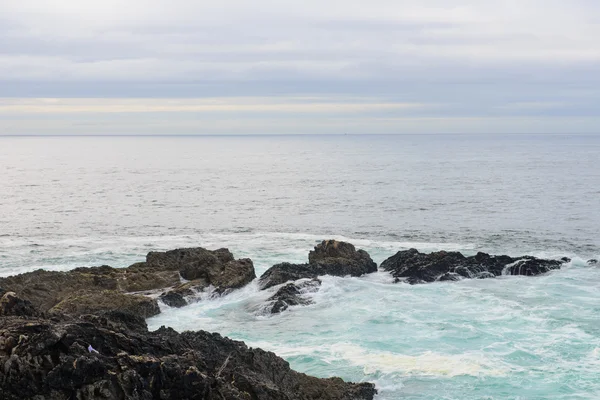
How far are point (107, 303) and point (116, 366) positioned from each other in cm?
1399

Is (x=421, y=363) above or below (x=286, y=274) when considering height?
below

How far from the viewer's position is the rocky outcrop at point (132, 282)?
28.9 metres

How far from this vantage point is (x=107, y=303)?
28.5 m

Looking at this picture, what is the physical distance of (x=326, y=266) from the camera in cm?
3609

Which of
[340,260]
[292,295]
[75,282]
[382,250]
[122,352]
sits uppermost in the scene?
[122,352]

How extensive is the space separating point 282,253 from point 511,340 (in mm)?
21230

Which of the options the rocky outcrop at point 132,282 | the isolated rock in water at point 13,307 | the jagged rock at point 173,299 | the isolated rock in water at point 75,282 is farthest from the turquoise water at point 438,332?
the isolated rock in water at point 13,307

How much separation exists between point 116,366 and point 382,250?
Answer: 33023 mm

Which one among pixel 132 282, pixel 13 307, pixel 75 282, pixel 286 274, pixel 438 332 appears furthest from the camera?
pixel 286 274

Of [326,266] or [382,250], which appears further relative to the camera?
[382,250]

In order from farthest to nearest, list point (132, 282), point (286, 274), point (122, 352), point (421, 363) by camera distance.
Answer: point (286, 274)
point (132, 282)
point (421, 363)
point (122, 352)

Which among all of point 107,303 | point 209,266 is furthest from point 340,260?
point 107,303

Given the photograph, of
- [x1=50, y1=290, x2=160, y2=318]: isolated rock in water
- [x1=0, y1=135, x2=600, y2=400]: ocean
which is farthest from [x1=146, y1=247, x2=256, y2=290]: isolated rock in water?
[x1=50, y1=290, x2=160, y2=318]: isolated rock in water

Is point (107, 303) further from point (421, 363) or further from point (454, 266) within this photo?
point (454, 266)
